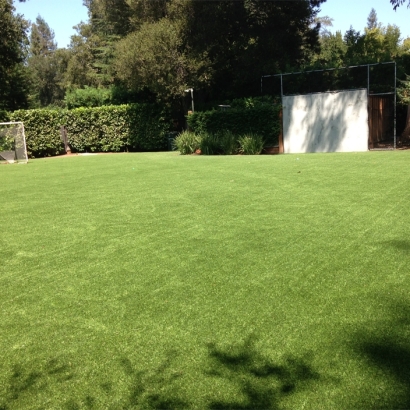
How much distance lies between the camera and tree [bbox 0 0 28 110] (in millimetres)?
25234

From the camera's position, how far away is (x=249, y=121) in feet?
64.1

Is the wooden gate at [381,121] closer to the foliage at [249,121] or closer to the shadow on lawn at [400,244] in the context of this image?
the foliage at [249,121]

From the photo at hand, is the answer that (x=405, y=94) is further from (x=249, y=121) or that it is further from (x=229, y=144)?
(x=229, y=144)

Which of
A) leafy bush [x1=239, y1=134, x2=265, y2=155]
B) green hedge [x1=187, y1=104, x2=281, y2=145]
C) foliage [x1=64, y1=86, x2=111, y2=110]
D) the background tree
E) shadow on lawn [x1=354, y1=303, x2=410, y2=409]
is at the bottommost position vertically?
shadow on lawn [x1=354, y1=303, x2=410, y2=409]

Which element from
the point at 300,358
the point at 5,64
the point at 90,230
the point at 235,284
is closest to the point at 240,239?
the point at 235,284

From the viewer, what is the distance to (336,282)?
13.3 feet

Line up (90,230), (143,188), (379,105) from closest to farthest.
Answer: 1. (90,230)
2. (143,188)
3. (379,105)

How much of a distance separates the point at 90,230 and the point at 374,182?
5786 mm

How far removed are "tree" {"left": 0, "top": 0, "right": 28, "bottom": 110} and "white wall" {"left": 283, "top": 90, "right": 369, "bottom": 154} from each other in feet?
56.9

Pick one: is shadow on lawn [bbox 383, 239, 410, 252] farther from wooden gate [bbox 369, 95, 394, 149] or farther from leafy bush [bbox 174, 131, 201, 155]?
leafy bush [bbox 174, 131, 201, 155]

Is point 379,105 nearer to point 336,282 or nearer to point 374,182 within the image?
point 374,182

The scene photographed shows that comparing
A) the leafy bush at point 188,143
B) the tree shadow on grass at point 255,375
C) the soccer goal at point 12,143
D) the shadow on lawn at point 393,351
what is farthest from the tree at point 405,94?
the tree shadow on grass at point 255,375

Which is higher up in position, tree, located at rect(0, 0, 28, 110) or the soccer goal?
tree, located at rect(0, 0, 28, 110)

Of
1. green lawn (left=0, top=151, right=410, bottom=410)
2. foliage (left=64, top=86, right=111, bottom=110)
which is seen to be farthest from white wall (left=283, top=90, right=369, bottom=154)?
foliage (left=64, top=86, right=111, bottom=110)
